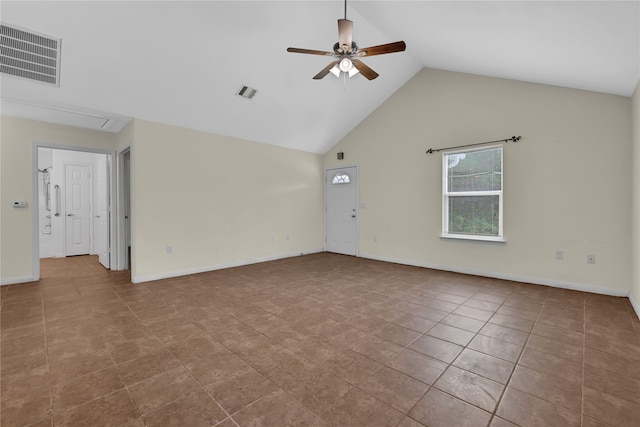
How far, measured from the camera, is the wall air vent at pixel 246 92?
13.6 feet

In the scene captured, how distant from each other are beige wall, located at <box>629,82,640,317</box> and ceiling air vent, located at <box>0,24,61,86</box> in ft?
19.7

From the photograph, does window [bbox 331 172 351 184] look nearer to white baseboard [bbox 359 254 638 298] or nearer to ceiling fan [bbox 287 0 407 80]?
white baseboard [bbox 359 254 638 298]

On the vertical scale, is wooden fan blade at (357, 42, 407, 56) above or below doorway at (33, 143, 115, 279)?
above

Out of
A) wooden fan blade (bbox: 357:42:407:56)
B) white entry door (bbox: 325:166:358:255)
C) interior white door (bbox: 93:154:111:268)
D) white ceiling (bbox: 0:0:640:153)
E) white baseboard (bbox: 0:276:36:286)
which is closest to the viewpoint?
white ceiling (bbox: 0:0:640:153)

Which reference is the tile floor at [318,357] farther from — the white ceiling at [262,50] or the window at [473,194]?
the white ceiling at [262,50]

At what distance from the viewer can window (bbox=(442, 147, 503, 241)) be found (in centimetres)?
434

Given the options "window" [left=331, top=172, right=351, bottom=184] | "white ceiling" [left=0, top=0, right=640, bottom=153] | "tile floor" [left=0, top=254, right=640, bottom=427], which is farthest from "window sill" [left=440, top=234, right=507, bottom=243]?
"window" [left=331, top=172, right=351, bottom=184]

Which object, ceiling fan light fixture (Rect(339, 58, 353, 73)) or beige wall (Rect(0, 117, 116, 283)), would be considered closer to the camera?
ceiling fan light fixture (Rect(339, 58, 353, 73))

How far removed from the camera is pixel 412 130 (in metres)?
5.21

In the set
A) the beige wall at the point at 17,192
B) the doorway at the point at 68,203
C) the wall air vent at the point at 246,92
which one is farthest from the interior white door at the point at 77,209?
the wall air vent at the point at 246,92

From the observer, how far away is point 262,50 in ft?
11.8

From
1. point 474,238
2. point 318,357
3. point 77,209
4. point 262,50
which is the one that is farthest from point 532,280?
point 77,209

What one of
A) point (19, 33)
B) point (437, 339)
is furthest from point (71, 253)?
point (437, 339)

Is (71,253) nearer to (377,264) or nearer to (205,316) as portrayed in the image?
(205,316)
